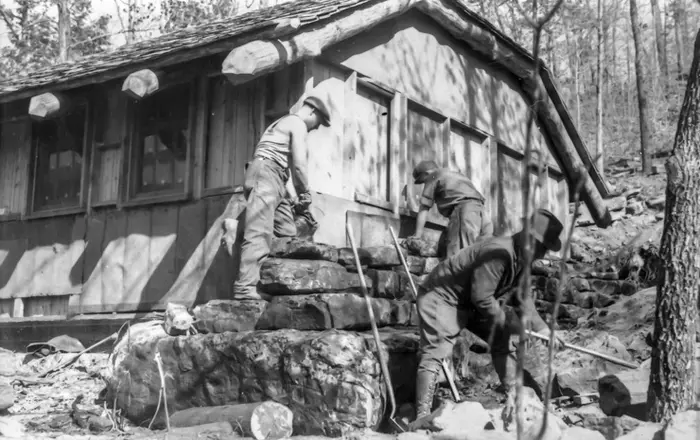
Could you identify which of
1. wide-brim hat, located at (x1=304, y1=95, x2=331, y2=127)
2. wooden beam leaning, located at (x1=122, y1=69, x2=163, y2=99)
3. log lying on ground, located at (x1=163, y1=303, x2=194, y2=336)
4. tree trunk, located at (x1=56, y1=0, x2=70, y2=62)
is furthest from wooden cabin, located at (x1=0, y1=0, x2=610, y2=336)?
tree trunk, located at (x1=56, y1=0, x2=70, y2=62)

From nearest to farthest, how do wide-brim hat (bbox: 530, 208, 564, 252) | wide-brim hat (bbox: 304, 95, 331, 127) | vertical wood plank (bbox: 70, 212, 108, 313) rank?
1. wide-brim hat (bbox: 530, 208, 564, 252)
2. wide-brim hat (bbox: 304, 95, 331, 127)
3. vertical wood plank (bbox: 70, 212, 108, 313)

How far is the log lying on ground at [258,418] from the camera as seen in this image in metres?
6.14

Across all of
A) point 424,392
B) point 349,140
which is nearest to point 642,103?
point 349,140

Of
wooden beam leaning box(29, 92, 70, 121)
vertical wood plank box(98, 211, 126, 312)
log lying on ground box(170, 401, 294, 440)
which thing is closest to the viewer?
log lying on ground box(170, 401, 294, 440)

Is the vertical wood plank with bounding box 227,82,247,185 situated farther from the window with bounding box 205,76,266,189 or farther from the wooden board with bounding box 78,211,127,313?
the wooden board with bounding box 78,211,127,313

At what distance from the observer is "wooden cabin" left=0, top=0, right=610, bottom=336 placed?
9.20 meters

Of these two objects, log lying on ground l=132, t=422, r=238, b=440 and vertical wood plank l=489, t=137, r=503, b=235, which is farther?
vertical wood plank l=489, t=137, r=503, b=235

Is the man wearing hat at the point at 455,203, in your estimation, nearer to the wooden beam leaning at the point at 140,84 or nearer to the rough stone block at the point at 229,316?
the rough stone block at the point at 229,316

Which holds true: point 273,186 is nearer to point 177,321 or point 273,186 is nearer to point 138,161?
point 177,321

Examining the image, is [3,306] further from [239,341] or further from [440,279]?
[440,279]

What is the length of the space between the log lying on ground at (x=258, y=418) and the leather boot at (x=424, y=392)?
1074 millimetres

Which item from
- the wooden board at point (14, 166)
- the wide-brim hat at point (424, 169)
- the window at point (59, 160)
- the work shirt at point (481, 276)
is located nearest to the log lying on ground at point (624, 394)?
the work shirt at point (481, 276)

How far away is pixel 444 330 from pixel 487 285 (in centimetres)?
52

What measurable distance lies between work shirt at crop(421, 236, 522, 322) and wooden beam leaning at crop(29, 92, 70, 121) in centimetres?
607
